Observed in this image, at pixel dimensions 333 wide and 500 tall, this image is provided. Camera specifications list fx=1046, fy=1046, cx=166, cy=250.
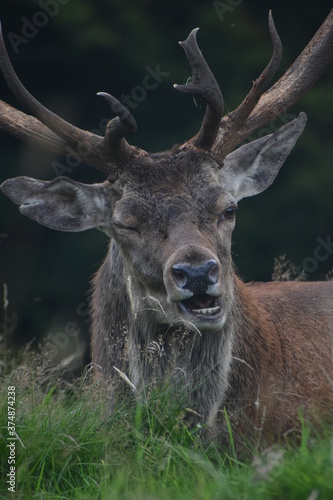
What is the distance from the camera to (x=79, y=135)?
5.31 metres

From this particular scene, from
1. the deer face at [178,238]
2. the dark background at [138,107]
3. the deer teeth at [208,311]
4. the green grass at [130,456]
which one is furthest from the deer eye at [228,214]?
the dark background at [138,107]

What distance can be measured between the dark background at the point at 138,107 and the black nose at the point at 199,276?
629 cm

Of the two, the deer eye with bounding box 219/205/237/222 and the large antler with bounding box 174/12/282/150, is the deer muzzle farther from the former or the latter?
→ the large antler with bounding box 174/12/282/150

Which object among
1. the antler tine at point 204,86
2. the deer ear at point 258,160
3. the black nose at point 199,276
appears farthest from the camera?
the deer ear at point 258,160

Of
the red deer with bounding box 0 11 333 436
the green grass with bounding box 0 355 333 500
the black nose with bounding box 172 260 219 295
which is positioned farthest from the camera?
the red deer with bounding box 0 11 333 436

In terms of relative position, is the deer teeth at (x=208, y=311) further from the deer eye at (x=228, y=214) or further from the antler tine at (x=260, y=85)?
the antler tine at (x=260, y=85)

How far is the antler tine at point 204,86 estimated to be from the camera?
491cm

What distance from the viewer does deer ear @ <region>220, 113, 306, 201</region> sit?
5.55m

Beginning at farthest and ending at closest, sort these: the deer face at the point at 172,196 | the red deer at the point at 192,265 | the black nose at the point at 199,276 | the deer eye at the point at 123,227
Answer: the deer eye at the point at 123,227 < the red deer at the point at 192,265 < the deer face at the point at 172,196 < the black nose at the point at 199,276

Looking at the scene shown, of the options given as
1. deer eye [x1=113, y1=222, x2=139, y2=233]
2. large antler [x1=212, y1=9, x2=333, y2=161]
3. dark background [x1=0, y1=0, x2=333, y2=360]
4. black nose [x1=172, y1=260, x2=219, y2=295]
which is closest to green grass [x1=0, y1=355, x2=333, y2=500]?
black nose [x1=172, y1=260, x2=219, y2=295]

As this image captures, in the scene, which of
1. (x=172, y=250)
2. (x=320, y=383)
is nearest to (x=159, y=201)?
(x=172, y=250)

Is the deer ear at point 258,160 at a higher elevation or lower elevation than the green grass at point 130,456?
higher

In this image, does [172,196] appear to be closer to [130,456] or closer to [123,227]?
[123,227]

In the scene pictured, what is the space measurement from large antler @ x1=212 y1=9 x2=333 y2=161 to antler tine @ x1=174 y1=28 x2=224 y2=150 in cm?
21
